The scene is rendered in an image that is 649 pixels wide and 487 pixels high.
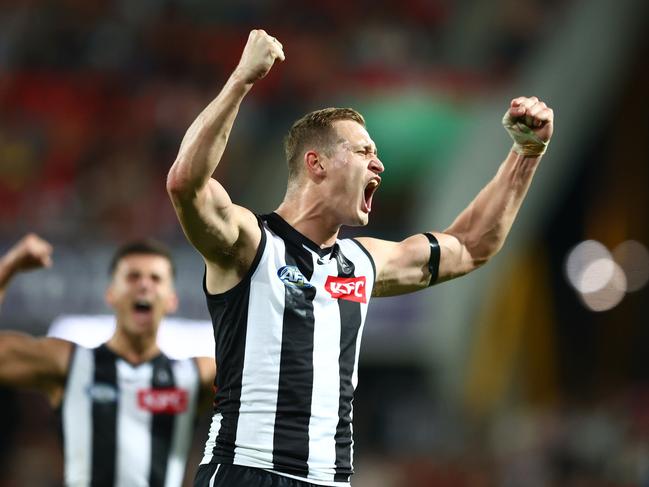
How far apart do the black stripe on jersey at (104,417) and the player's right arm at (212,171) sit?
1.82 m

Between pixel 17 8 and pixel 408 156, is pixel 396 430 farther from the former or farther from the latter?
pixel 17 8

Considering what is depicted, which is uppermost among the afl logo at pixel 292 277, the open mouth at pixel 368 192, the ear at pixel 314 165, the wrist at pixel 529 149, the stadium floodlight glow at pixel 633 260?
the stadium floodlight glow at pixel 633 260

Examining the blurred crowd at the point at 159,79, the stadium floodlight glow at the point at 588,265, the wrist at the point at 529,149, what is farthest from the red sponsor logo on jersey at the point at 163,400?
the stadium floodlight glow at the point at 588,265

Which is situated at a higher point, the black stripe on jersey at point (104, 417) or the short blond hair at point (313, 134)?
the short blond hair at point (313, 134)

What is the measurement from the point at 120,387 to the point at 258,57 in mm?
2333

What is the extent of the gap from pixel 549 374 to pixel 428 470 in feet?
16.1

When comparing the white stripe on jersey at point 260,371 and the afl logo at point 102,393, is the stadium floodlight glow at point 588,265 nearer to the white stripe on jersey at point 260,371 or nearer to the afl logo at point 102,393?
the afl logo at point 102,393

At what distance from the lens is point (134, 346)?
5566 mm

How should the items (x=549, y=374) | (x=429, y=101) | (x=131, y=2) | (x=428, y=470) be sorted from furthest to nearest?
(x=549, y=374), (x=131, y=2), (x=429, y=101), (x=428, y=470)

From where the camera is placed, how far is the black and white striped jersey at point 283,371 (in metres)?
3.68

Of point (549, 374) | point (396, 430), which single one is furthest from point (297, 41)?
point (549, 374)

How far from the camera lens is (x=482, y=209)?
453 centimetres

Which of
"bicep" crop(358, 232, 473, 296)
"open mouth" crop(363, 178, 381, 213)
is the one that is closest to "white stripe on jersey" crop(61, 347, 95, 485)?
"bicep" crop(358, 232, 473, 296)

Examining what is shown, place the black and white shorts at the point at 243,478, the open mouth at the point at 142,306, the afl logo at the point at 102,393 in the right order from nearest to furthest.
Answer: the black and white shorts at the point at 243,478, the afl logo at the point at 102,393, the open mouth at the point at 142,306
